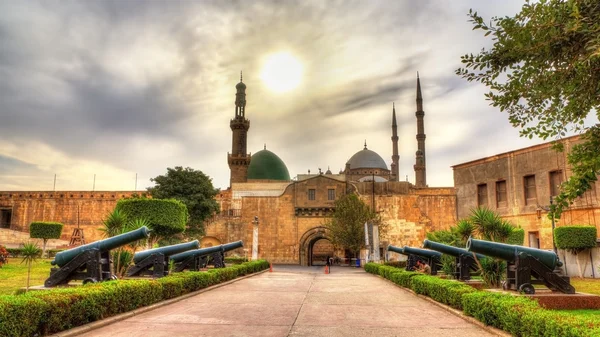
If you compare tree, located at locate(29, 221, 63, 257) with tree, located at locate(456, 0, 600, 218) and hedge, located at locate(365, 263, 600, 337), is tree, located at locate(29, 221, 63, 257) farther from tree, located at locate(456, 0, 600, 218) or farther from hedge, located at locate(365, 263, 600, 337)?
tree, located at locate(456, 0, 600, 218)

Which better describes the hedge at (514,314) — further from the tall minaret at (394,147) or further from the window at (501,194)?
the tall minaret at (394,147)

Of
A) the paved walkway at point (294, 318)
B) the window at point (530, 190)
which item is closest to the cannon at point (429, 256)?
the paved walkway at point (294, 318)

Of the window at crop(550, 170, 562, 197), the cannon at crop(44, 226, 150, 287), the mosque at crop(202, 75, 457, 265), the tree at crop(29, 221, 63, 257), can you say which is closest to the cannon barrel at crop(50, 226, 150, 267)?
the cannon at crop(44, 226, 150, 287)

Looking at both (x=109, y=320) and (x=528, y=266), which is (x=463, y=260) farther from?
(x=109, y=320)

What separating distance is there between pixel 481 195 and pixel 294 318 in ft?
79.7

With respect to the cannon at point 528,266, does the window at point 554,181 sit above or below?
above

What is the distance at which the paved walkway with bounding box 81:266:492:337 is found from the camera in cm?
598

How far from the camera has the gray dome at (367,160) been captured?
52.4 m

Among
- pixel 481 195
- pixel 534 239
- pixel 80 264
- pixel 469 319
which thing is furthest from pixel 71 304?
pixel 481 195

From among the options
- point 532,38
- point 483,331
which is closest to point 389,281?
point 483,331

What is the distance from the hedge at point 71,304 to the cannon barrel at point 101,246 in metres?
0.99

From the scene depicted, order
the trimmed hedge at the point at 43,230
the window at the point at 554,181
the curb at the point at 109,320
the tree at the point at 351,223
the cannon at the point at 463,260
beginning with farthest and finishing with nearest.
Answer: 1. the trimmed hedge at the point at 43,230
2. the tree at the point at 351,223
3. the window at the point at 554,181
4. the cannon at the point at 463,260
5. the curb at the point at 109,320

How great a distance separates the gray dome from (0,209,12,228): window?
36087 mm

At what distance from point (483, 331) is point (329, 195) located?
28884 mm
